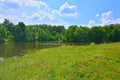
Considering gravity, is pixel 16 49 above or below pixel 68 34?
below

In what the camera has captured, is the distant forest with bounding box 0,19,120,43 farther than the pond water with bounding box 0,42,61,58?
Yes

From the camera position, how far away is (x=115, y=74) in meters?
13.6

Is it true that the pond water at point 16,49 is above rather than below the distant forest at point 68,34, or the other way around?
below

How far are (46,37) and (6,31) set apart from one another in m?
24.9

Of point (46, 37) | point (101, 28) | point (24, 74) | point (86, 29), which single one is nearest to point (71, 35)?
point (86, 29)

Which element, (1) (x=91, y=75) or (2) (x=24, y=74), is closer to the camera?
(1) (x=91, y=75)

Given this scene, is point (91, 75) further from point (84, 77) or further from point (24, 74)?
point (24, 74)

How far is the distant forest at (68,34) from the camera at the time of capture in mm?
96000

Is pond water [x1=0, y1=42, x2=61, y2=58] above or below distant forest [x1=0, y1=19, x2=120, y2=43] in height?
below

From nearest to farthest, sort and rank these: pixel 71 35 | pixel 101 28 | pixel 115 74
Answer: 1. pixel 115 74
2. pixel 101 28
3. pixel 71 35

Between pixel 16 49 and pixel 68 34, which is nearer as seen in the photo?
pixel 16 49

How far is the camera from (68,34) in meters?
114

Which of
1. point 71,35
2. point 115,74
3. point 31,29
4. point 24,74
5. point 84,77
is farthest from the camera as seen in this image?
point 31,29

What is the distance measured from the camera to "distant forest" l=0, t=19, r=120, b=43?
96.0 m
